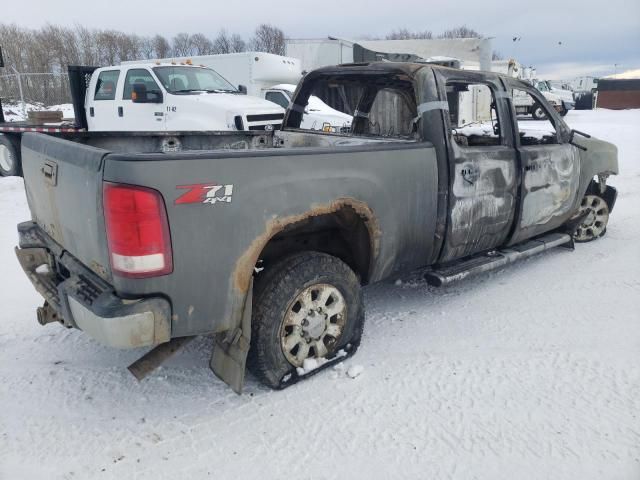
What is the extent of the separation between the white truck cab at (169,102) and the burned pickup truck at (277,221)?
14.9 ft

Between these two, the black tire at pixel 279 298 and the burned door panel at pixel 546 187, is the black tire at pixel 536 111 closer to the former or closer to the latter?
the burned door panel at pixel 546 187

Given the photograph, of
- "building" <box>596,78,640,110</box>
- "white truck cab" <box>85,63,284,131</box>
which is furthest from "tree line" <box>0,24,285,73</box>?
"building" <box>596,78,640,110</box>

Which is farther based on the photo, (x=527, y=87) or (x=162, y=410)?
(x=527, y=87)

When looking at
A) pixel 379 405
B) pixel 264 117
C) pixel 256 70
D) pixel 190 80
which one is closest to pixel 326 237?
pixel 379 405

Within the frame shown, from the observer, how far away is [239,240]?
261cm

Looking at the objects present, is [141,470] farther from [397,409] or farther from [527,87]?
[527,87]

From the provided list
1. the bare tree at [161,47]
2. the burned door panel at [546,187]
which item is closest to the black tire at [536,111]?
the burned door panel at [546,187]

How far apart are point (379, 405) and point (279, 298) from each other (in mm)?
829

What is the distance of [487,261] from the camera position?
4199 mm

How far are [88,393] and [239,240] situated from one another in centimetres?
141

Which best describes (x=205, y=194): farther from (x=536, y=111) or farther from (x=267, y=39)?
(x=267, y=39)

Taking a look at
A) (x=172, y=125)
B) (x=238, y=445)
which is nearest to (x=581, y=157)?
(x=238, y=445)

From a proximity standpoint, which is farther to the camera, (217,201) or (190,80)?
(190,80)

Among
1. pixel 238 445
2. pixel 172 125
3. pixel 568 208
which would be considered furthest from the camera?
pixel 172 125
